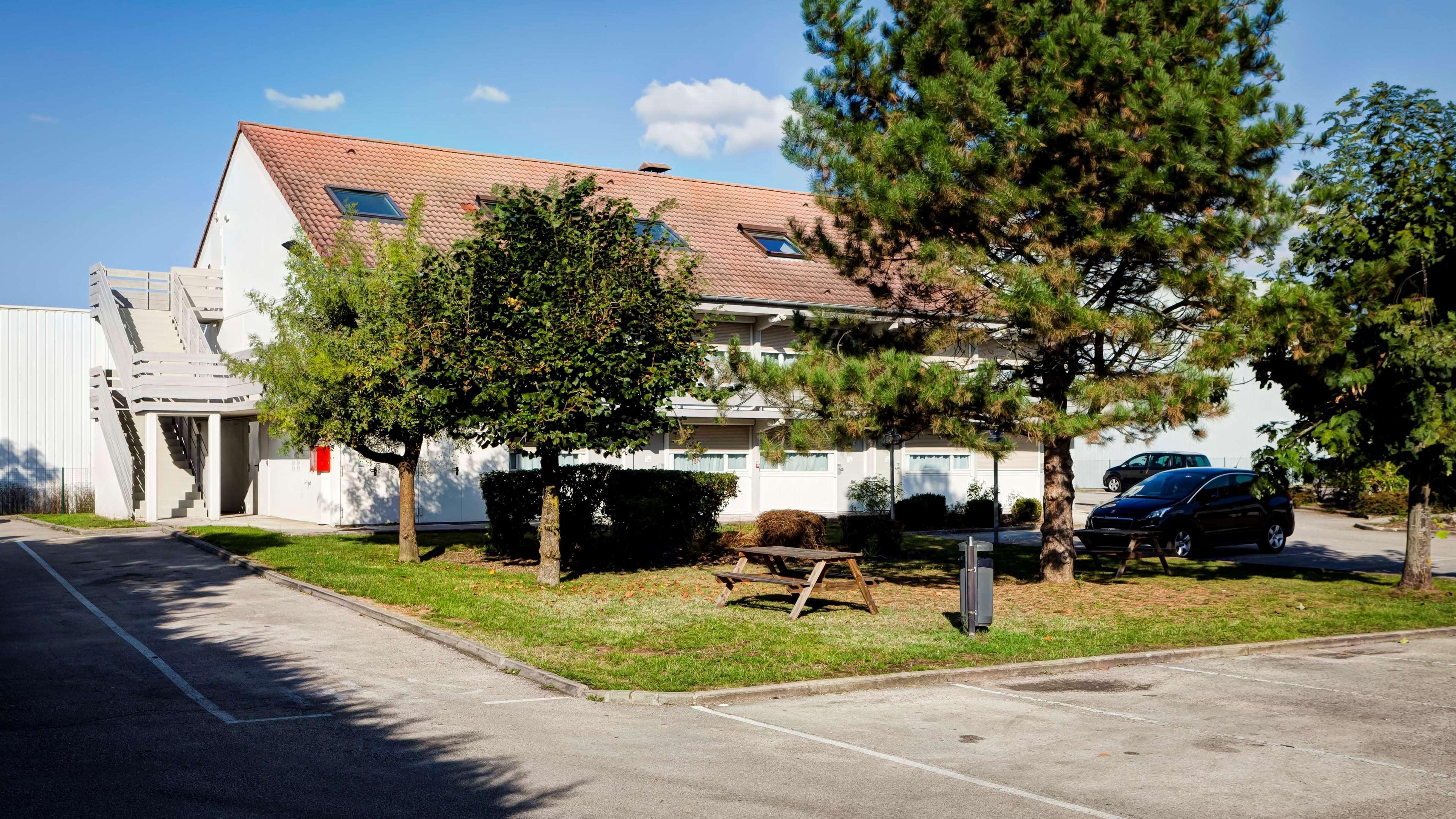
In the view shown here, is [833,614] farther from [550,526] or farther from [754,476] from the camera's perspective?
[754,476]

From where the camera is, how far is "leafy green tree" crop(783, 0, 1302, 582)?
13031 mm

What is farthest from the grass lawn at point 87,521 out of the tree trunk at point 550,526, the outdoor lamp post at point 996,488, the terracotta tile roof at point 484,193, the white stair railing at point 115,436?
the outdoor lamp post at point 996,488

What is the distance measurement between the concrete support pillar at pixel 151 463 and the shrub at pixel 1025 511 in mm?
20231

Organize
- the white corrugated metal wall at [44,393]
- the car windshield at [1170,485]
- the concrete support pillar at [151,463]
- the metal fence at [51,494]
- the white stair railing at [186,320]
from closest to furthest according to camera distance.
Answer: the car windshield at [1170,485] → the concrete support pillar at [151,463] → the white stair railing at [186,320] → the metal fence at [51,494] → the white corrugated metal wall at [44,393]

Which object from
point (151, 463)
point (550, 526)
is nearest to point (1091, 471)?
point (151, 463)

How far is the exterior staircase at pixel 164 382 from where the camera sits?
26.6 meters

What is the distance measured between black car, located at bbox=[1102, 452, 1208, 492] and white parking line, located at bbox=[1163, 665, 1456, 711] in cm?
3042

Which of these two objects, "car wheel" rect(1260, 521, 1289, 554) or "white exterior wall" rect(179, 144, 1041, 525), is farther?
"white exterior wall" rect(179, 144, 1041, 525)

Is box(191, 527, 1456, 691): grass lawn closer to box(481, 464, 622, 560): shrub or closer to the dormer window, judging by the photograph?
box(481, 464, 622, 560): shrub

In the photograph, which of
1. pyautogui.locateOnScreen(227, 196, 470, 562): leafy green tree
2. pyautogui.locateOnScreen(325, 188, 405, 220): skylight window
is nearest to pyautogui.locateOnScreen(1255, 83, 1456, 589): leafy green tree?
pyautogui.locateOnScreen(227, 196, 470, 562): leafy green tree

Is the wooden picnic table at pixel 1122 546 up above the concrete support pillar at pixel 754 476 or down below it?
below

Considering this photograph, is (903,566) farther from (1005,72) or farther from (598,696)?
(598,696)

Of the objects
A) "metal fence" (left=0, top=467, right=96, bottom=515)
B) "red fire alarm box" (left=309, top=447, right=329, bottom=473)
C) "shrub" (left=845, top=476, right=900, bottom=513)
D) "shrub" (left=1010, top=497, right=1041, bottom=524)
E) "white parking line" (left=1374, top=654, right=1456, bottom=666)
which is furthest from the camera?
"metal fence" (left=0, top=467, right=96, bottom=515)

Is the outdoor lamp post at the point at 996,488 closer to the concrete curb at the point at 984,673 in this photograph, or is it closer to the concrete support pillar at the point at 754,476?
the concrete curb at the point at 984,673
